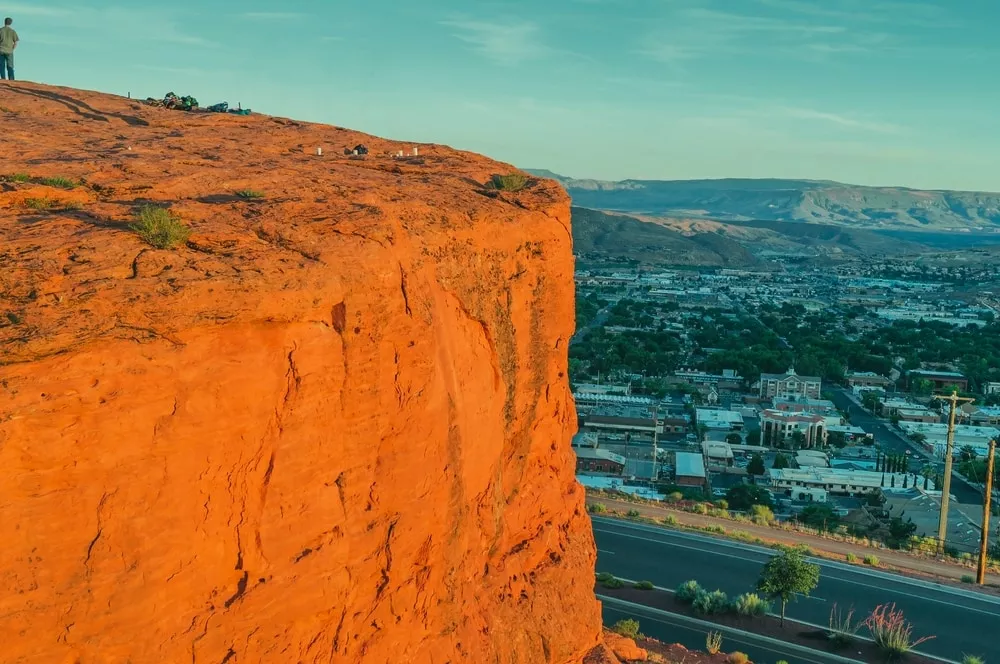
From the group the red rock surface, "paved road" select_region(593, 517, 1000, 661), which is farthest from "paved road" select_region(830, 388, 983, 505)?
the red rock surface

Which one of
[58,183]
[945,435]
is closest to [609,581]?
[58,183]

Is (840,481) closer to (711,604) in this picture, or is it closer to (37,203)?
(711,604)

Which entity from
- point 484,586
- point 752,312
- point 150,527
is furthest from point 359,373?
point 752,312

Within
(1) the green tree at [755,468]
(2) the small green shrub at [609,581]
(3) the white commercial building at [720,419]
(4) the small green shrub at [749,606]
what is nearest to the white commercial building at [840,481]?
(1) the green tree at [755,468]

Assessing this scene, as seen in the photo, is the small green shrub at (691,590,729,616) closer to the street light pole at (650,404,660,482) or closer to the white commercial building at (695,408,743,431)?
the street light pole at (650,404,660,482)

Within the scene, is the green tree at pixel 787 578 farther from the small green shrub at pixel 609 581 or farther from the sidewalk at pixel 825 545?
the sidewalk at pixel 825 545

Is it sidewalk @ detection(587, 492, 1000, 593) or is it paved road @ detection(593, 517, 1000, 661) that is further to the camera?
sidewalk @ detection(587, 492, 1000, 593)

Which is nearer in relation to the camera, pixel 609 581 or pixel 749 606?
pixel 749 606
